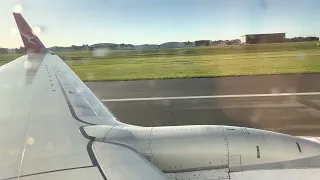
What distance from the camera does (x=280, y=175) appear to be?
247 cm

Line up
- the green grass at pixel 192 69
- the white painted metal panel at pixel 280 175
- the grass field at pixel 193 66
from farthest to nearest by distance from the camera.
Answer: the grass field at pixel 193 66, the green grass at pixel 192 69, the white painted metal panel at pixel 280 175

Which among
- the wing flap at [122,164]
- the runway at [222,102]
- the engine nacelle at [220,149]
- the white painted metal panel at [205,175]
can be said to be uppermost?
the wing flap at [122,164]

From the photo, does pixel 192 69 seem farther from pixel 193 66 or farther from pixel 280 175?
pixel 280 175

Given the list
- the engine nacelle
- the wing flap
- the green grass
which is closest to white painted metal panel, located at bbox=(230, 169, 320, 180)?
the engine nacelle

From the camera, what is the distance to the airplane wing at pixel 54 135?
191 cm

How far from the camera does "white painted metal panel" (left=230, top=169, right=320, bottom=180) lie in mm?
2447

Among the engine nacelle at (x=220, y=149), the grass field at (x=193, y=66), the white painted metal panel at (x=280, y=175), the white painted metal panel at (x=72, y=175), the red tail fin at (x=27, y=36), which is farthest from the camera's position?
the grass field at (x=193, y=66)

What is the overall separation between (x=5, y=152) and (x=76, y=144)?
47 cm

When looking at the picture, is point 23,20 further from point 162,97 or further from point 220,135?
point 220,135

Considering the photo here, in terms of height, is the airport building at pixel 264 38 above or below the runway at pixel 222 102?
above

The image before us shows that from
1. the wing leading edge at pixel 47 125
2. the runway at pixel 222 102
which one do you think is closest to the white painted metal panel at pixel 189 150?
the wing leading edge at pixel 47 125

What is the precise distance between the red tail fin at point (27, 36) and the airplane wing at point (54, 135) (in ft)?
9.99

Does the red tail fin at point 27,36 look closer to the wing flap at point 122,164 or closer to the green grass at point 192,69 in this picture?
the wing flap at point 122,164

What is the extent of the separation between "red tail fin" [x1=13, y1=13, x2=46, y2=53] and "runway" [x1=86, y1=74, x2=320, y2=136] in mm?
2683
